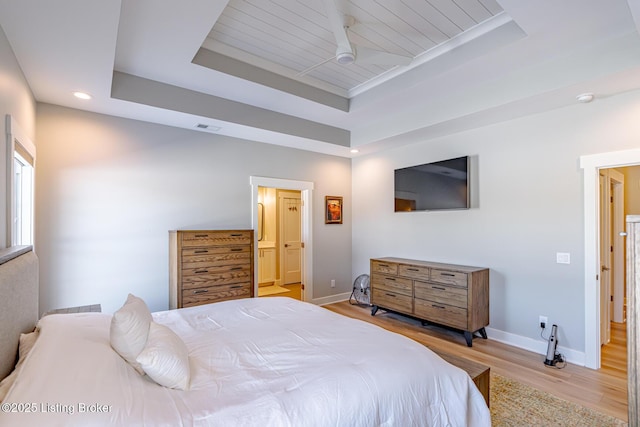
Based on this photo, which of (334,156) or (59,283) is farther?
(334,156)

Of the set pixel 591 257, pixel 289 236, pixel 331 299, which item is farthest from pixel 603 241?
pixel 289 236

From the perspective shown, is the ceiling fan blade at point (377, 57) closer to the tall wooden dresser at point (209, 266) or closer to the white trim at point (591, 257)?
the white trim at point (591, 257)

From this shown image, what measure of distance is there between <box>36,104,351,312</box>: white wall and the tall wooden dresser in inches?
13.4

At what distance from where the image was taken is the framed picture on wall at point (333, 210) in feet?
17.7

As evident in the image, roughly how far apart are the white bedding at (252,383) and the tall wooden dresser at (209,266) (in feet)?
5.05

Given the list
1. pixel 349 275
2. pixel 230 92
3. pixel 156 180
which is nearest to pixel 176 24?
pixel 230 92

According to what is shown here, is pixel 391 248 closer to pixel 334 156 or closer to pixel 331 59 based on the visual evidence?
pixel 334 156

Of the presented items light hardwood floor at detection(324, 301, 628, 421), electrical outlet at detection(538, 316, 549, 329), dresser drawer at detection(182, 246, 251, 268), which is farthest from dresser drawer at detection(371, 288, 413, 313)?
dresser drawer at detection(182, 246, 251, 268)

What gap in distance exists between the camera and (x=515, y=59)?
2781 millimetres

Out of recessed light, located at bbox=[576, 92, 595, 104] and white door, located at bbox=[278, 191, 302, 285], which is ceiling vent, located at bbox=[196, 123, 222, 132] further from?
recessed light, located at bbox=[576, 92, 595, 104]

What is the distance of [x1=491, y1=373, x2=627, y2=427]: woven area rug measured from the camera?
7.26ft

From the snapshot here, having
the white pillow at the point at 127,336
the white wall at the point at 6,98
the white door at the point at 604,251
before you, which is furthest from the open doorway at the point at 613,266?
the white wall at the point at 6,98

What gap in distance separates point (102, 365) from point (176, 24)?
2203mm

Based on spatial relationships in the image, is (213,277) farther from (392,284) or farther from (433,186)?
(433,186)
